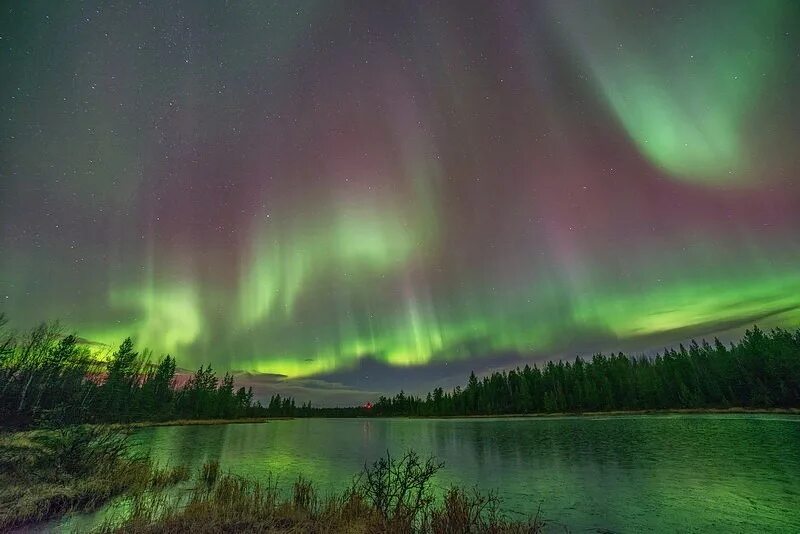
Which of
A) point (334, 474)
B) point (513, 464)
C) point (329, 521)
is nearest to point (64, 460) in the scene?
point (329, 521)

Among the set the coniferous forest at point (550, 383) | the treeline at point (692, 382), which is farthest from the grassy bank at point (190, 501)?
the treeline at point (692, 382)

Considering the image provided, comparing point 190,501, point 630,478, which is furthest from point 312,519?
point 630,478

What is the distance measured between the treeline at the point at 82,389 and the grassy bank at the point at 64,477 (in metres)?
1.79

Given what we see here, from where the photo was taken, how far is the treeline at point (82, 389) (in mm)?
31109

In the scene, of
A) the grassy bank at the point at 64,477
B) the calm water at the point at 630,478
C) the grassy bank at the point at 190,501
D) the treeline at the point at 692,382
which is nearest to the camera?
the grassy bank at the point at 190,501

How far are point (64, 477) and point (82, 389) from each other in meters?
84.4

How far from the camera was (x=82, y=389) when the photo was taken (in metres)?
84.3

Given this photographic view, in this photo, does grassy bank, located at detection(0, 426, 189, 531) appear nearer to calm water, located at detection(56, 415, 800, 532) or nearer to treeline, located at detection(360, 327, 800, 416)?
calm water, located at detection(56, 415, 800, 532)

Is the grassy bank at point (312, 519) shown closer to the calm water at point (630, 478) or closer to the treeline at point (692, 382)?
the calm water at point (630, 478)

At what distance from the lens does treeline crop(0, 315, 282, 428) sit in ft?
102

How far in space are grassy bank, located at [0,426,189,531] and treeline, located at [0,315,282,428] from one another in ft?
5.88

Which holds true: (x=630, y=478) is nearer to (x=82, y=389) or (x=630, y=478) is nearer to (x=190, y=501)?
(x=190, y=501)

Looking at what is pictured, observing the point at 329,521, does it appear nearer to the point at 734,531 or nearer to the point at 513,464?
the point at 734,531

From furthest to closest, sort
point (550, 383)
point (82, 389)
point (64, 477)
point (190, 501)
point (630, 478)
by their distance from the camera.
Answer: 1. point (550, 383)
2. point (82, 389)
3. point (630, 478)
4. point (64, 477)
5. point (190, 501)
